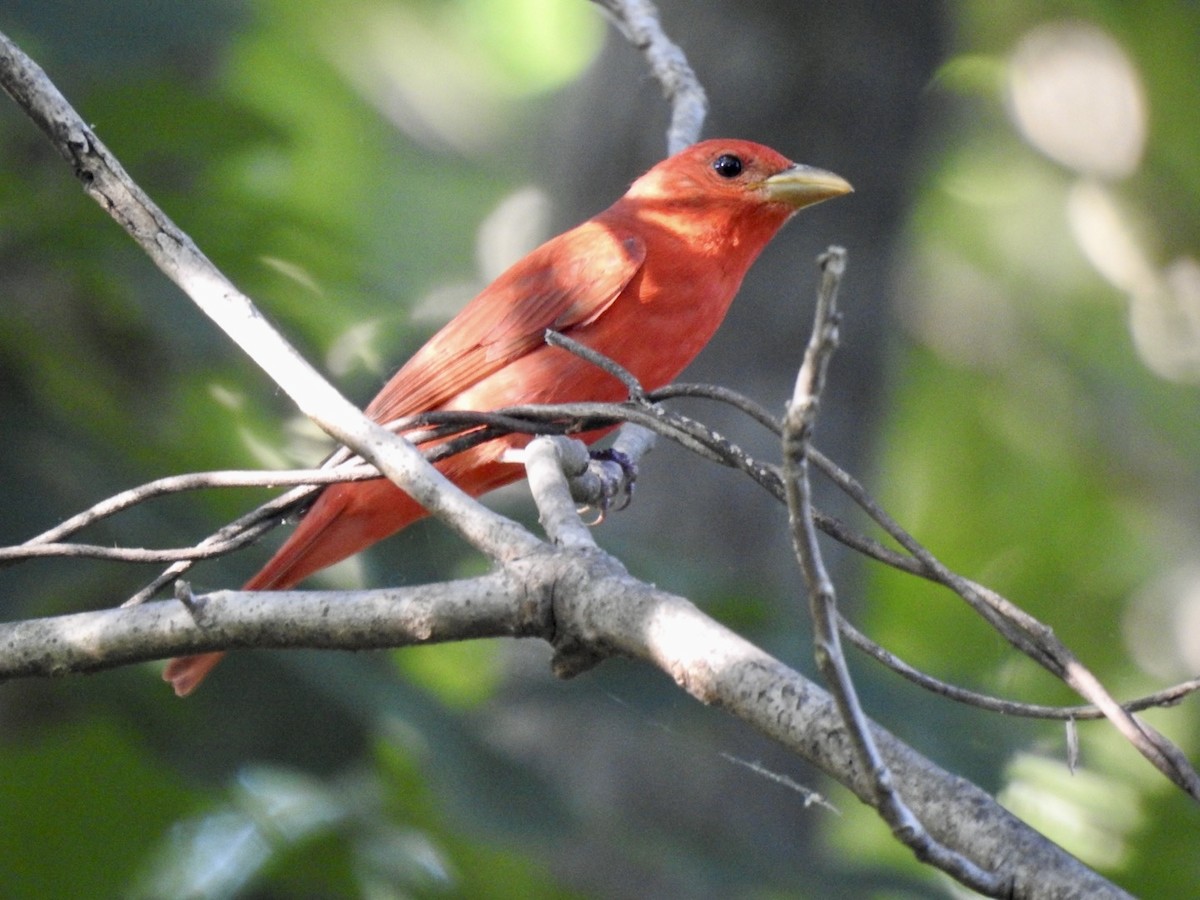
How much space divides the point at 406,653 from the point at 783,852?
1667 millimetres

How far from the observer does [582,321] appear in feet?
12.3

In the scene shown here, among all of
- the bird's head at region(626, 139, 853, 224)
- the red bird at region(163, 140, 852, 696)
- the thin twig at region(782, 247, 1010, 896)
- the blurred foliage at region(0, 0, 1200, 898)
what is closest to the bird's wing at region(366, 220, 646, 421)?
the red bird at region(163, 140, 852, 696)

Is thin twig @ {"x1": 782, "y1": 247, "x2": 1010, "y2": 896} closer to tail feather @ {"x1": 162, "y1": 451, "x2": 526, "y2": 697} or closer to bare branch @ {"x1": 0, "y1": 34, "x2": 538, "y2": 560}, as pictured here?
bare branch @ {"x1": 0, "y1": 34, "x2": 538, "y2": 560}

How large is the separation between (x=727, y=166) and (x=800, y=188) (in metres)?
0.23

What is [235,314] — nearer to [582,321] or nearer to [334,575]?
[582,321]

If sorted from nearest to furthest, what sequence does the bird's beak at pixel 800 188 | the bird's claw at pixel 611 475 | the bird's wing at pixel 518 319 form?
the bird's claw at pixel 611 475 → the bird's wing at pixel 518 319 → the bird's beak at pixel 800 188

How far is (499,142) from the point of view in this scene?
946cm

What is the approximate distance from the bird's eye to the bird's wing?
44 centimetres

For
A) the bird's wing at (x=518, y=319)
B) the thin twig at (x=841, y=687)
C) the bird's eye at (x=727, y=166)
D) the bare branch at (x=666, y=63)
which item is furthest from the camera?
the bird's eye at (x=727, y=166)

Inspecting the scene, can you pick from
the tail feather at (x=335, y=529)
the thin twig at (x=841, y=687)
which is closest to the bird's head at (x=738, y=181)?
the tail feather at (x=335, y=529)

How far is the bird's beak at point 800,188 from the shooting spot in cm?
414

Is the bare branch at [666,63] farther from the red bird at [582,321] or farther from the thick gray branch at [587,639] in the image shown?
the thick gray branch at [587,639]

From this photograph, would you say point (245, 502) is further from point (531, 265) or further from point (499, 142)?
point (499, 142)

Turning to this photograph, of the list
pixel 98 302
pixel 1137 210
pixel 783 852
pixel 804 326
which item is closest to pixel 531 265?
pixel 98 302
